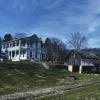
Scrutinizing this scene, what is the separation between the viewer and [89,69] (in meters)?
64.2

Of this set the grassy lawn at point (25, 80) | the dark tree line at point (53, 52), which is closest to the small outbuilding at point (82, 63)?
the grassy lawn at point (25, 80)

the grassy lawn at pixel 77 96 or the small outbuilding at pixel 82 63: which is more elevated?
the small outbuilding at pixel 82 63

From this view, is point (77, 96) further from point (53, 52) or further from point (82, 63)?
point (53, 52)

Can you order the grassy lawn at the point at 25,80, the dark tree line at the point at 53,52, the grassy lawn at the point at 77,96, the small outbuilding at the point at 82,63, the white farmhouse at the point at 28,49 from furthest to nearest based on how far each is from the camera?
the dark tree line at the point at 53,52, the white farmhouse at the point at 28,49, the small outbuilding at the point at 82,63, the grassy lawn at the point at 25,80, the grassy lawn at the point at 77,96

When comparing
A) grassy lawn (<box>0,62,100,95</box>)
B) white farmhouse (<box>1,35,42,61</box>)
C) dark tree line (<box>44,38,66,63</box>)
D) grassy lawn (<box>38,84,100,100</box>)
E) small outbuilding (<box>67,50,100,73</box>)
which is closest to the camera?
grassy lawn (<box>38,84,100,100</box>)

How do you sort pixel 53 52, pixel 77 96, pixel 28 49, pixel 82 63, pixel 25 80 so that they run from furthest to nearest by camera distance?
pixel 53 52 < pixel 28 49 < pixel 82 63 < pixel 25 80 < pixel 77 96

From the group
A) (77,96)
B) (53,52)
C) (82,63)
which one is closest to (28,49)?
(82,63)

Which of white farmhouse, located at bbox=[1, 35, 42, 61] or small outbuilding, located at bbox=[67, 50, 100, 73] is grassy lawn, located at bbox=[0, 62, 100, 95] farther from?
white farmhouse, located at bbox=[1, 35, 42, 61]

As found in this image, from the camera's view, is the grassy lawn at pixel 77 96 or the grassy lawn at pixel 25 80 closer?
the grassy lawn at pixel 77 96

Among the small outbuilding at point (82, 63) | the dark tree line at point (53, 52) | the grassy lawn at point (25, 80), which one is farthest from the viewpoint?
the dark tree line at point (53, 52)

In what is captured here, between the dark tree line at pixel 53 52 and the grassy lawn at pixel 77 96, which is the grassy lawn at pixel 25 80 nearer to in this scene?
the grassy lawn at pixel 77 96

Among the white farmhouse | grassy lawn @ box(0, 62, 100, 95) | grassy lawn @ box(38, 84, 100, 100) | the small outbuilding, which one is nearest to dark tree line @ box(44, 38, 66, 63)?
the white farmhouse

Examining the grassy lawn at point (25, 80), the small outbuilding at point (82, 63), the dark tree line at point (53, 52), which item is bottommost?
the grassy lawn at point (25, 80)

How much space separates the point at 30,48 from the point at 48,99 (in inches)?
2280
